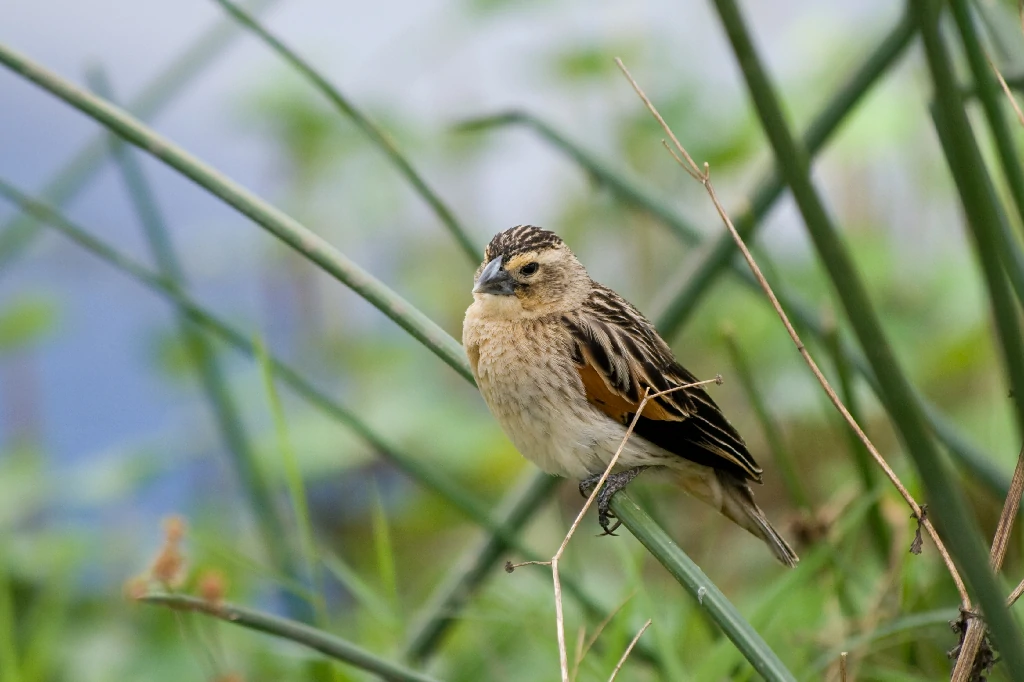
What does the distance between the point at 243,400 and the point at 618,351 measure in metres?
2.40

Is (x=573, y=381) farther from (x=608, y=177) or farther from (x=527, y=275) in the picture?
(x=608, y=177)

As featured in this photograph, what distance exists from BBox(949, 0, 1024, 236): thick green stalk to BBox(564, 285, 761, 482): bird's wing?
47 cm

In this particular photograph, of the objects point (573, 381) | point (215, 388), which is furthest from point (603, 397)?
point (215, 388)

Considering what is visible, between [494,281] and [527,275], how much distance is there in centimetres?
5

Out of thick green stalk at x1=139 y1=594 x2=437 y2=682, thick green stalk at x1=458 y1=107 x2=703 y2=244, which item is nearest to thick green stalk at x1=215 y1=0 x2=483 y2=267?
thick green stalk at x1=458 y1=107 x2=703 y2=244

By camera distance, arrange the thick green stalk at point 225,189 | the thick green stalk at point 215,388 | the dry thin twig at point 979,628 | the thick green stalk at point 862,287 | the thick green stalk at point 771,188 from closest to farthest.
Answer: the thick green stalk at point 862,287
the dry thin twig at point 979,628
the thick green stalk at point 225,189
the thick green stalk at point 771,188
the thick green stalk at point 215,388

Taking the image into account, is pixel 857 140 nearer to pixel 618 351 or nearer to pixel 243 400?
pixel 618 351

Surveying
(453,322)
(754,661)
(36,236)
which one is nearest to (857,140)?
(453,322)

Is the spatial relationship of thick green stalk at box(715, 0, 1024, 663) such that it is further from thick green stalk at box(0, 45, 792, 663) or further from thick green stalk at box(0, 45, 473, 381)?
thick green stalk at box(0, 45, 473, 381)

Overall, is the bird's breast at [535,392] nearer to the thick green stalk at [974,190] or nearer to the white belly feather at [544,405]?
the white belly feather at [544,405]

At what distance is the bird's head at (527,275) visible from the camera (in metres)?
1.38

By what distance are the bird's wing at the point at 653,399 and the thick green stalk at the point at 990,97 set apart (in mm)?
475

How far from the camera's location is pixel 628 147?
10.0 ft

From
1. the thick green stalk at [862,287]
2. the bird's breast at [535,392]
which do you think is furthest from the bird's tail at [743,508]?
the thick green stalk at [862,287]
